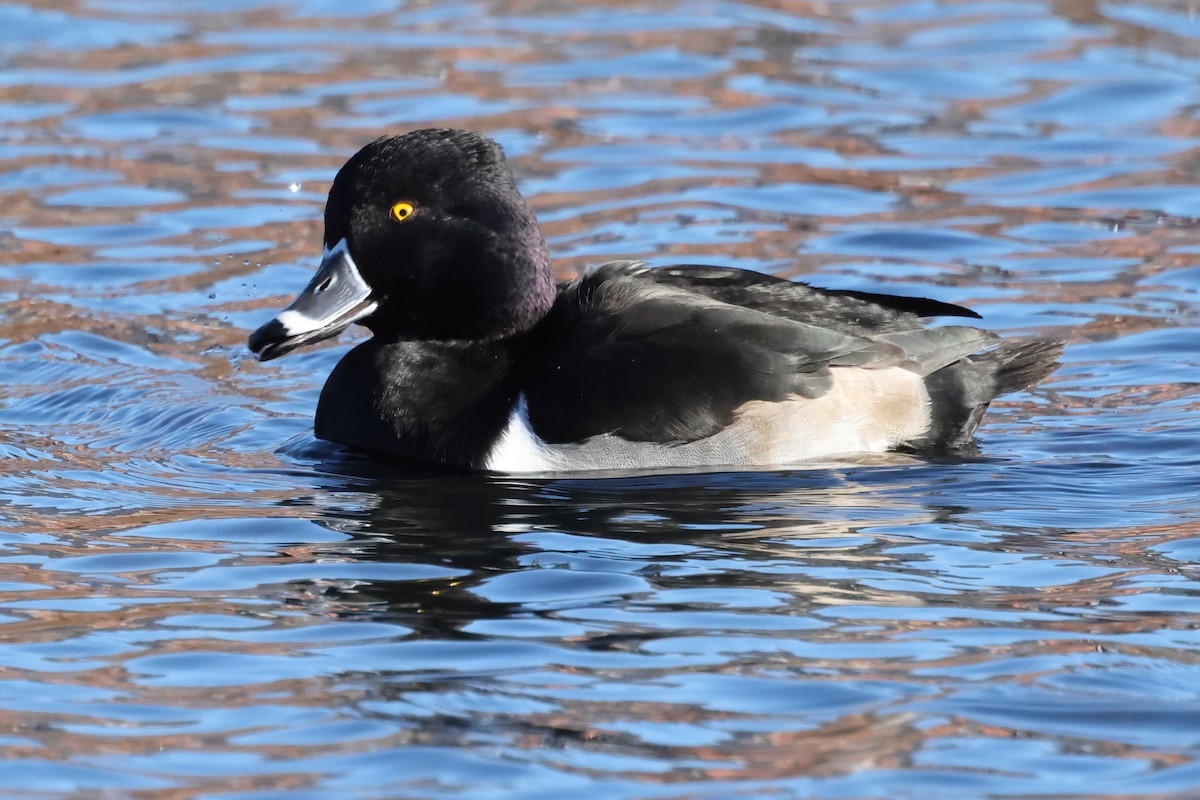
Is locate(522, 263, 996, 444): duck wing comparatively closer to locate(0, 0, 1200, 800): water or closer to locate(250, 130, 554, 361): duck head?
locate(0, 0, 1200, 800): water

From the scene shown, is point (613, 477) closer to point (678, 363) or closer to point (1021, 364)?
point (678, 363)

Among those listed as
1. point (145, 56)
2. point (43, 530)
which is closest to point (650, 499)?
point (43, 530)

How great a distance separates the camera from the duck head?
7012 millimetres

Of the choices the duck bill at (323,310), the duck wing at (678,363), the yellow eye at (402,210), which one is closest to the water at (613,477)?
the duck wing at (678,363)

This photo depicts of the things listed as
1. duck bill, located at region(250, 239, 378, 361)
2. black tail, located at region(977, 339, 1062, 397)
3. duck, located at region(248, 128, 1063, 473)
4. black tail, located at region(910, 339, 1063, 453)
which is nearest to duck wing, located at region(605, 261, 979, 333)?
duck, located at region(248, 128, 1063, 473)

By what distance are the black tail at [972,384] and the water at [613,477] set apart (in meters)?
0.17

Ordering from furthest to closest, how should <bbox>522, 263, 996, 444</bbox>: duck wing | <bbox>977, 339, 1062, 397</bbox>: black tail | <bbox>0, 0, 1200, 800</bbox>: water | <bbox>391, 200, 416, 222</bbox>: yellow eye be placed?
<bbox>977, 339, 1062, 397</bbox>: black tail
<bbox>391, 200, 416, 222</bbox>: yellow eye
<bbox>522, 263, 996, 444</bbox>: duck wing
<bbox>0, 0, 1200, 800</bbox>: water

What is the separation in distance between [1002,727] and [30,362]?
543 centimetres

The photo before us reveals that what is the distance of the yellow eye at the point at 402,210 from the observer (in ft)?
23.2

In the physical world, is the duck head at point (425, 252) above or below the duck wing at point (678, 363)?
above

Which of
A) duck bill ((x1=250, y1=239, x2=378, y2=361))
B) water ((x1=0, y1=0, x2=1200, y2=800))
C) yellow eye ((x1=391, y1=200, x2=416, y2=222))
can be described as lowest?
water ((x1=0, y1=0, x2=1200, y2=800))

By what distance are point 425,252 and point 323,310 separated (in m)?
0.42

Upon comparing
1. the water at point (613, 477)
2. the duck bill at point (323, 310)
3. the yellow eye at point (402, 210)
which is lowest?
the water at point (613, 477)

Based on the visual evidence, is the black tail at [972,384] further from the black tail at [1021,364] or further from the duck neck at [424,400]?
the duck neck at [424,400]
